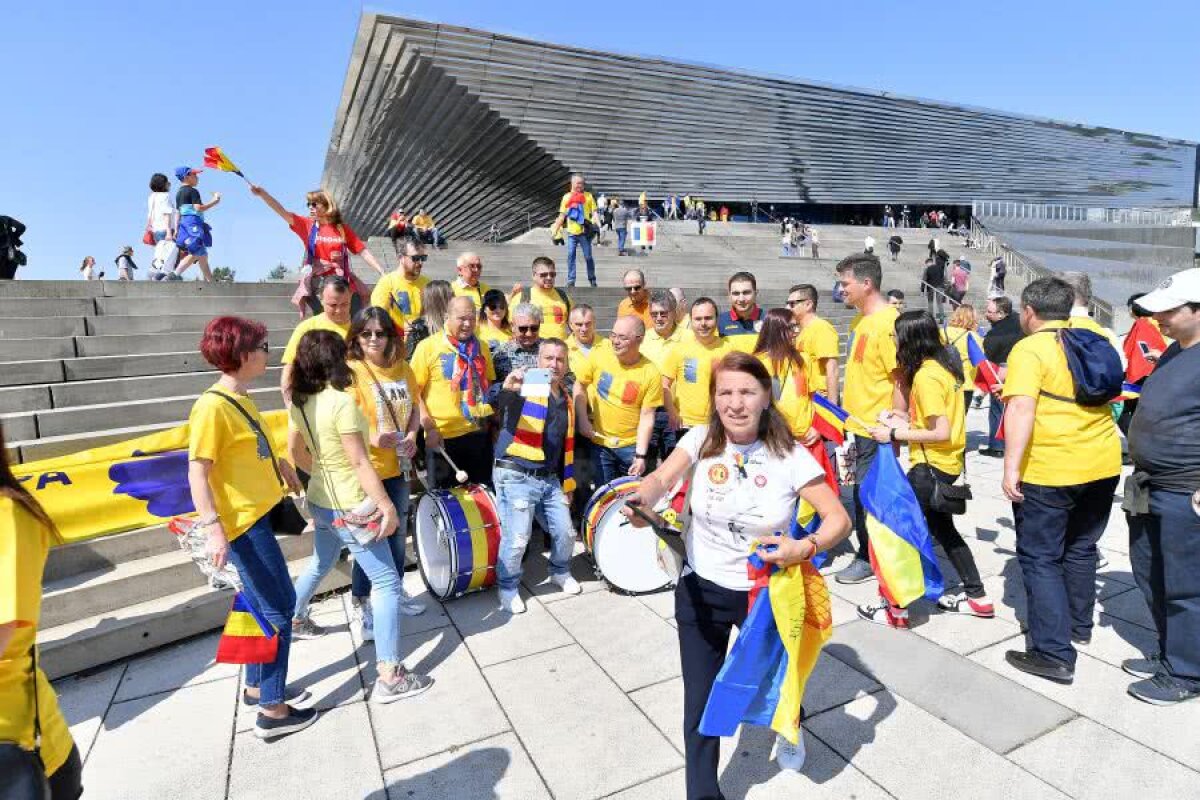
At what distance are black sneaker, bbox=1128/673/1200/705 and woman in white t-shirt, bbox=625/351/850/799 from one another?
2104 mm

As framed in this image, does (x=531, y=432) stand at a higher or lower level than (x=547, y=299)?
lower

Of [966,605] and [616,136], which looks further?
[616,136]

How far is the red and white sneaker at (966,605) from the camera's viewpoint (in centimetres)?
383

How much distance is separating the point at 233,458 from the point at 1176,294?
430 centimetres

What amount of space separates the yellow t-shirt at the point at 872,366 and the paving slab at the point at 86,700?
4397 millimetres

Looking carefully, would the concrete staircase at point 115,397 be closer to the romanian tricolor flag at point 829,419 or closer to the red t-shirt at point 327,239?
the red t-shirt at point 327,239

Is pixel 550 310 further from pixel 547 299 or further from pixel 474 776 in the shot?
pixel 474 776

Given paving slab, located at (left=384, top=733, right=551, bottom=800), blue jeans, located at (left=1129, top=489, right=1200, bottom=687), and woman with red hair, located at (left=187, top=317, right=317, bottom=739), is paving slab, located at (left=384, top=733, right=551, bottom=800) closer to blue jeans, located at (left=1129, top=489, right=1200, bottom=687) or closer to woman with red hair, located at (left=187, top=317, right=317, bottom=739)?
woman with red hair, located at (left=187, top=317, right=317, bottom=739)

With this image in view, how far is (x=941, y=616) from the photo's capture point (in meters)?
3.89

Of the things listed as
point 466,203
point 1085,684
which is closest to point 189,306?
point 1085,684

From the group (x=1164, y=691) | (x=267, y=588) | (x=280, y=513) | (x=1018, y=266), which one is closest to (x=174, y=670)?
(x=267, y=588)

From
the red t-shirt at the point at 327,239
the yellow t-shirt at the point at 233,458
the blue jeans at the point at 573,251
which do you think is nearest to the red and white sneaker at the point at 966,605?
the yellow t-shirt at the point at 233,458

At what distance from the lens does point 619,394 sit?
15.3 ft

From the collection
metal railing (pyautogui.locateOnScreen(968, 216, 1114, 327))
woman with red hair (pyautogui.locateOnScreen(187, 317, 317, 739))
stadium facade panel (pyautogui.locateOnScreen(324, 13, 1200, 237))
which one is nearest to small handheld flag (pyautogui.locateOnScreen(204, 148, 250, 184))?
woman with red hair (pyautogui.locateOnScreen(187, 317, 317, 739))
